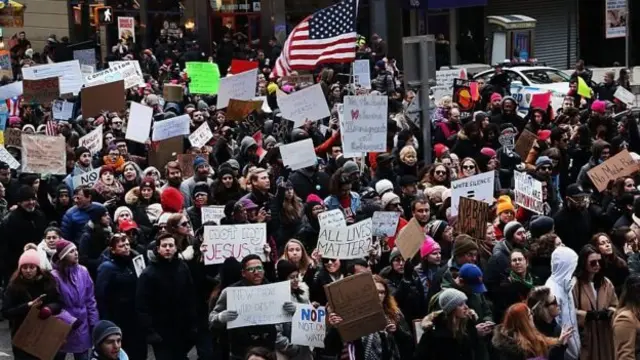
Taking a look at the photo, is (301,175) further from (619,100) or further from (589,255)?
(619,100)

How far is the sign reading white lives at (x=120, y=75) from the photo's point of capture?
66.4 ft

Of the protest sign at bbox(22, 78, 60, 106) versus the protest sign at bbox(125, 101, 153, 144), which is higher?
the protest sign at bbox(22, 78, 60, 106)

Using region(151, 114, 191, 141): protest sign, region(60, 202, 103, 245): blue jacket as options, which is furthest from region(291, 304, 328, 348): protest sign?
region(151, 114, 191, 141): protest sign

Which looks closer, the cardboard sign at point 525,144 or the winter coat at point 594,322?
the winter coat at point 594,322

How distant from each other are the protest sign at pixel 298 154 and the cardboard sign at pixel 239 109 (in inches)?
159

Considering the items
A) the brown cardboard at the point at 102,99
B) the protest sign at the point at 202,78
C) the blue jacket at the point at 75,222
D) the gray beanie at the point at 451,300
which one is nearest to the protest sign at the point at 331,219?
the gray beanie at the point at 451,300

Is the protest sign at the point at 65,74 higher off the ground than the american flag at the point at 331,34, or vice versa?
the american flag at the point at 331,34

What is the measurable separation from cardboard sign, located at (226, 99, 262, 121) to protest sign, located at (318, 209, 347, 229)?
718 centimetres

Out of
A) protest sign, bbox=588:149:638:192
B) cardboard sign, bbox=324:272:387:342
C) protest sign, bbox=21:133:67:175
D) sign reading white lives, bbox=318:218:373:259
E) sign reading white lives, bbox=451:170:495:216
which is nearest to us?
cardboard sign, bbox=324:272:387:342

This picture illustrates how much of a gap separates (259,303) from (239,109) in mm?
9095

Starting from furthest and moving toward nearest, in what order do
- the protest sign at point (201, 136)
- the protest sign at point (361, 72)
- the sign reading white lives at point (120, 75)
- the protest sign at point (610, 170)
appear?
1. the protest sign at point (361, 72)
2. the sign reading white lives at point (120, 75)
3. the protest sign at point (201, 136)
4. the protest sign at point (610, 170)

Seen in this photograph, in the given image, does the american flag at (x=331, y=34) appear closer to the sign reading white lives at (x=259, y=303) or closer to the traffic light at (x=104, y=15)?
the sign reading white lives at (x=259, y=303)

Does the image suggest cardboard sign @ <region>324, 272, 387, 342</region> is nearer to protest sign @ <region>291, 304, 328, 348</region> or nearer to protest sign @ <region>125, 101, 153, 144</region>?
protest sign @ <region>291, 304, 328, 348</region>

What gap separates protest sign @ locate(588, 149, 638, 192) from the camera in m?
13.8
